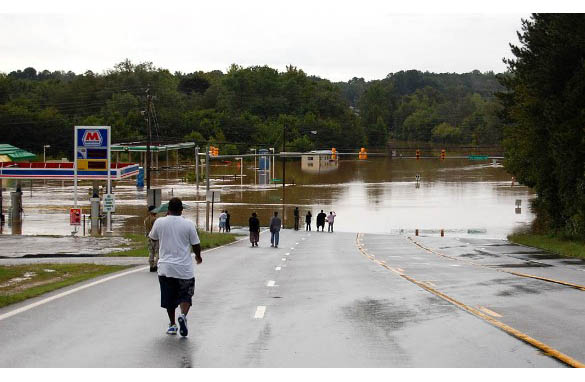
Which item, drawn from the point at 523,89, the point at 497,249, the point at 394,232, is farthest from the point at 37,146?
the point at 497,249

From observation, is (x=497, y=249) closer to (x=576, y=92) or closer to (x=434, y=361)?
(x=576, y=92)

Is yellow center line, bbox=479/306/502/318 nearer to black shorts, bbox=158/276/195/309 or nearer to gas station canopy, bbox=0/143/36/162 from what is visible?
black shorts, bbox=158/276/195/309

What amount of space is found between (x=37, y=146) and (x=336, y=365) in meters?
140

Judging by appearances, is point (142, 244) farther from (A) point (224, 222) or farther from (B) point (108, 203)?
(A) point (224, 222)

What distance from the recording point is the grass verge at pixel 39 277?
1619cm

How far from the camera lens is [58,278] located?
2064 cm

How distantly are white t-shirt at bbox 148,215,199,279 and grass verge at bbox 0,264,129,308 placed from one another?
457 cm

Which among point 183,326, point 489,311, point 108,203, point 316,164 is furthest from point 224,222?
point 316,164

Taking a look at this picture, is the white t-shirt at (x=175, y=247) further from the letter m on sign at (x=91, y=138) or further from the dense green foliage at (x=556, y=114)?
the letter m on sign at (x=91, y=138)

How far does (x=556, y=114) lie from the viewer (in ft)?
136

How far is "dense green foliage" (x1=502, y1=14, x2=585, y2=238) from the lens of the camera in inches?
1593

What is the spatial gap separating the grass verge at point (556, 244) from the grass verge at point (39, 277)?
62.2ft

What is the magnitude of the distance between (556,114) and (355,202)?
162 ft

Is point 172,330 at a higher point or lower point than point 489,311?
higher
